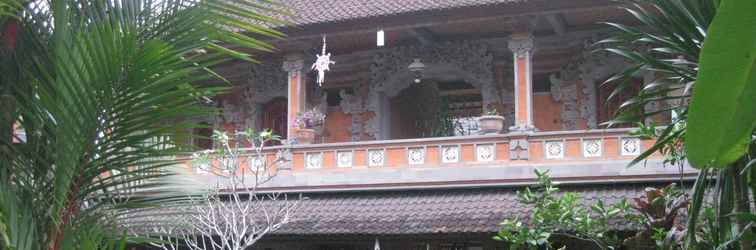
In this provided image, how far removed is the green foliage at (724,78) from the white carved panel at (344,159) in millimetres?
12816

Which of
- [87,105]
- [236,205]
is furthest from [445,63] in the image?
[87,105]

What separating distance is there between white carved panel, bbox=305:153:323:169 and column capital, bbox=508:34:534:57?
3.48 m

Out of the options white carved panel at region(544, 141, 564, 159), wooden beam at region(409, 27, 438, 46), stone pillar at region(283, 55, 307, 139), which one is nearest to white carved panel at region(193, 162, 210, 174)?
stone pillar at region(283, 55, 307, 139)

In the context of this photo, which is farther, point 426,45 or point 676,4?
point 426,45

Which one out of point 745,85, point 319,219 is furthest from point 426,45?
point 745,85

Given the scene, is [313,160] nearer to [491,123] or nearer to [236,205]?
[236,205]

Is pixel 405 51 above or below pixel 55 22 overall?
above

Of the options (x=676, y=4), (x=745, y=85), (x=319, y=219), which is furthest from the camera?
(x=319, y=219)

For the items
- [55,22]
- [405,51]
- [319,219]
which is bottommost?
[319,219]

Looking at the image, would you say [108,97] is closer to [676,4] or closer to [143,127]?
[143,127]

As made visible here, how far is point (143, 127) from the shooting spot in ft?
7.44

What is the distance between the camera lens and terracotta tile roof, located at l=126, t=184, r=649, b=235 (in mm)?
11427

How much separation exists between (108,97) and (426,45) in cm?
1252

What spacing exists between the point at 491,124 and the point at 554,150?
1033 millimetres
